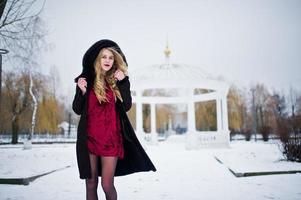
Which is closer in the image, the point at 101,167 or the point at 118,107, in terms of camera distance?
the point at 101,167

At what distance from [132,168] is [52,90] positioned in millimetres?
22540

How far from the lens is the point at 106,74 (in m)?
2.65

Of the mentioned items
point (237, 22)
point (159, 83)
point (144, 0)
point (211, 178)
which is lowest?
point (211, 178)

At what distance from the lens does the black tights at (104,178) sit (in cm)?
232

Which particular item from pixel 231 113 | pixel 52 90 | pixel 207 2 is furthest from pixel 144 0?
pixel 231 113

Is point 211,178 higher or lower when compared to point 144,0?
lower

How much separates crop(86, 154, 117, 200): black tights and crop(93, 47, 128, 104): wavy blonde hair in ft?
1.76

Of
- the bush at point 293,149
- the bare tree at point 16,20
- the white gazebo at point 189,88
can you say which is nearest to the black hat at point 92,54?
the bare tree at point 16,20

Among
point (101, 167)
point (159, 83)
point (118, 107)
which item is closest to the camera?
point (101, 167)

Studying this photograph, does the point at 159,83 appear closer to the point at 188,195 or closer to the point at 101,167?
the point at 188,195

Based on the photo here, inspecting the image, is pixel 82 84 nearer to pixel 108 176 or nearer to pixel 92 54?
pixel 92 54

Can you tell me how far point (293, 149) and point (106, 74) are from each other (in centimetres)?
728

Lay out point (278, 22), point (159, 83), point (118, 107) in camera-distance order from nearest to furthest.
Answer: point (118, 107)
point (278, 22)
point (159, 83)

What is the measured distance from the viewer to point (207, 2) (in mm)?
17234
